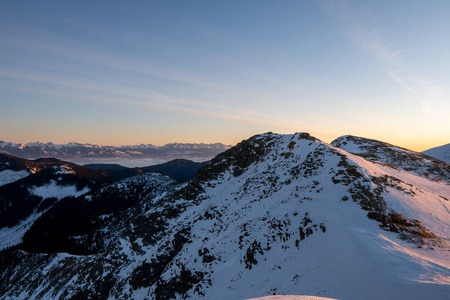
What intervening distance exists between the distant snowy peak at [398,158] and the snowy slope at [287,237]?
239 cm

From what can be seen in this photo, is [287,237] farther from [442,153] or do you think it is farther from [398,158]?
[442,153]

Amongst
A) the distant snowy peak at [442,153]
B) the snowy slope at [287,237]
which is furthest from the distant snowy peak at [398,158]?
the distant snowy peak at [442,153]

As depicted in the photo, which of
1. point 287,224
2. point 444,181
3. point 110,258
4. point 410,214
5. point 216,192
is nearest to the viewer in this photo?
point 410,214

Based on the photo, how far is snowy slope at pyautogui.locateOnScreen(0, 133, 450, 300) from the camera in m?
12.1

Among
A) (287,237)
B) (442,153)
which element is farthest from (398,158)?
(442,153)

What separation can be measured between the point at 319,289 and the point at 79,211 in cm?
19578

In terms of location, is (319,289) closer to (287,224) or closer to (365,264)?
(365,264)

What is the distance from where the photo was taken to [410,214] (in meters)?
18.1

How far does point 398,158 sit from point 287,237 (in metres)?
45.9

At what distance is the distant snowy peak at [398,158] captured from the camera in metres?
39.9

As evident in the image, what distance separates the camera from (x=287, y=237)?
19.3 meters

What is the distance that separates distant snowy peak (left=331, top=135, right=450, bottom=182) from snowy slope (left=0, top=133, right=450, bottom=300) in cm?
239

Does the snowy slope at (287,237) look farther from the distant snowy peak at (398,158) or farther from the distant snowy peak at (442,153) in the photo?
the distant snowy peak at (442,153)

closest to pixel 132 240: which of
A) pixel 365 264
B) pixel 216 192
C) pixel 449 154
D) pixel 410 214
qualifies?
pixel 216 192
